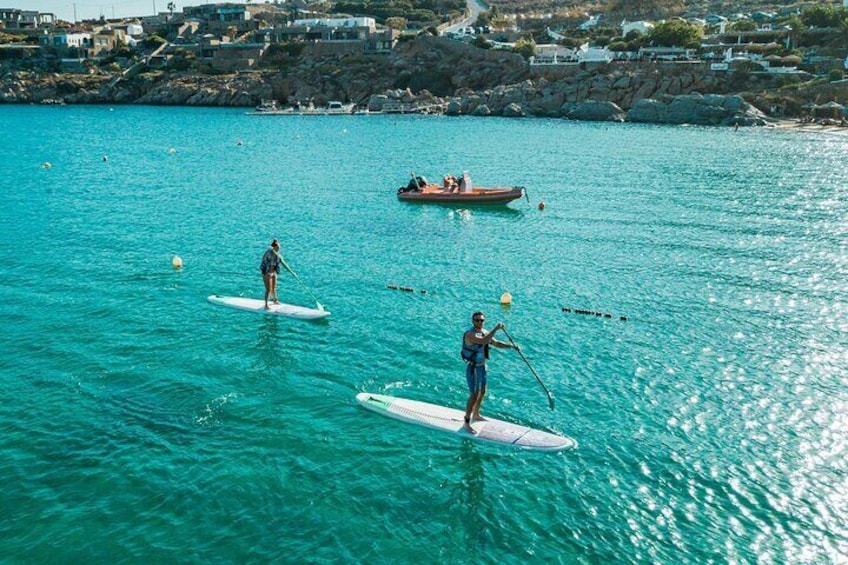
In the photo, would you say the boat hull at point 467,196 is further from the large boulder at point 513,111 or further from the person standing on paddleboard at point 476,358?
the large boulder at point 513,111

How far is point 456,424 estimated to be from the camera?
19609 mm

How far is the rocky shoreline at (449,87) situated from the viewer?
118m

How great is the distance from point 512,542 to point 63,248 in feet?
104

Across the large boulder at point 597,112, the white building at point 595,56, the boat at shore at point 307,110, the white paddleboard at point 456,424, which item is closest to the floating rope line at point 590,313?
the white paddleboard at point 456,424

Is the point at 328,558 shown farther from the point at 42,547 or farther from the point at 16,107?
the point at 16,107

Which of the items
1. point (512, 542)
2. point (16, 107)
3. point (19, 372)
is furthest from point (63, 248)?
point (16, 107)

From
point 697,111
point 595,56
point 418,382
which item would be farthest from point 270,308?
point 595,56

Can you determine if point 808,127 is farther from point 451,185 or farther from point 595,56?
point 451,185

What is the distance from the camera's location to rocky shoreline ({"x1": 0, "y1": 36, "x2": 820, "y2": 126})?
389 feet

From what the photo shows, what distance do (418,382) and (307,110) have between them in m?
125

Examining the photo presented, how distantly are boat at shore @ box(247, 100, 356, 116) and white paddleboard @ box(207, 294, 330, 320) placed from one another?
11140cm

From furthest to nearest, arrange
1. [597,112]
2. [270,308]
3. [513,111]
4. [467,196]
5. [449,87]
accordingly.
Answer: [449,87], [513,111], [597,112], [467,196], [270,308]

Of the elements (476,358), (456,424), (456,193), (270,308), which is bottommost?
(456,424)

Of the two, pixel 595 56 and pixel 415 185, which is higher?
pixel 595 56
